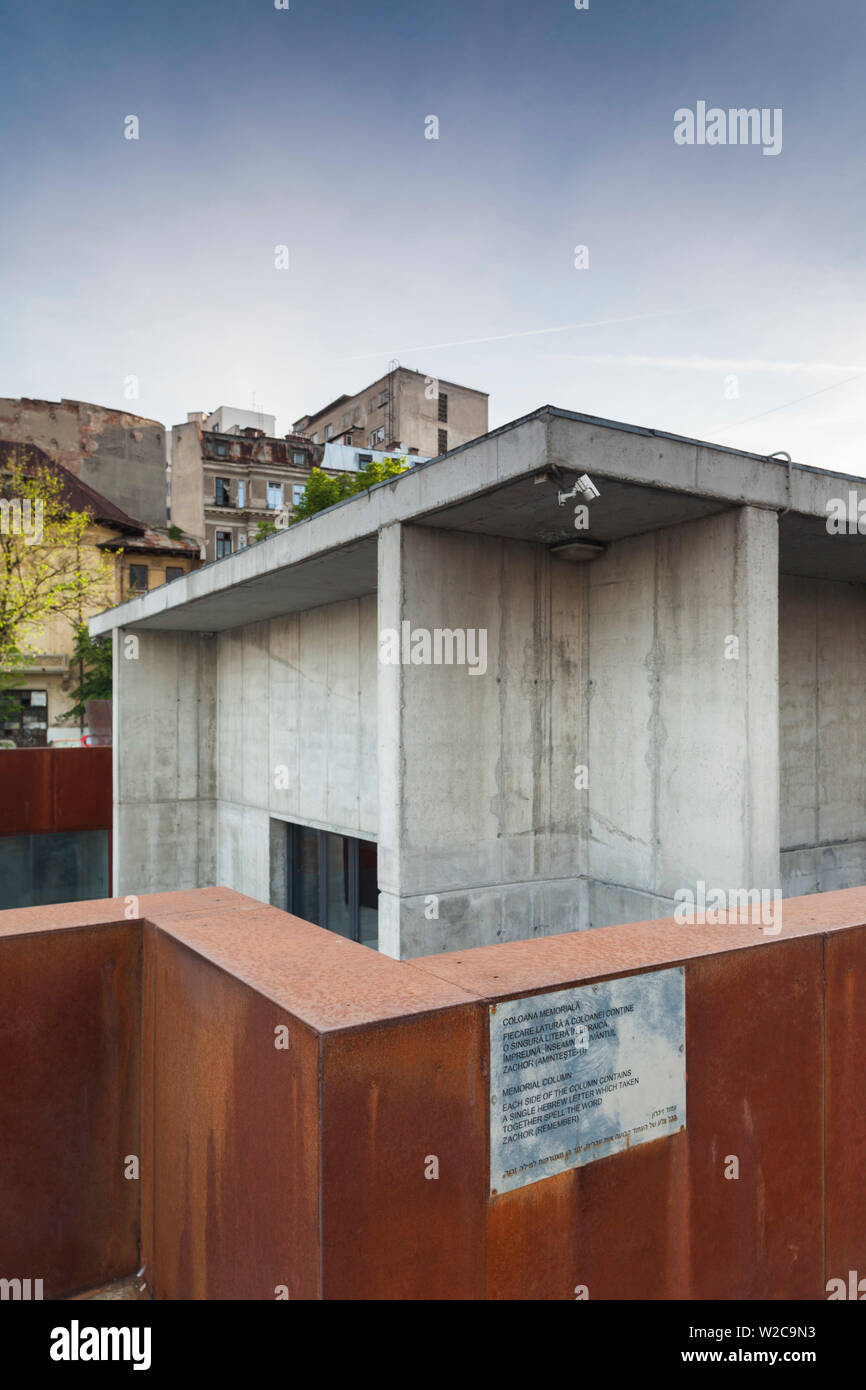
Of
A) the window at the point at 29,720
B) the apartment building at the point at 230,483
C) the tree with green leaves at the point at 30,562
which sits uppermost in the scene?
the apartment building at the point at 230,483

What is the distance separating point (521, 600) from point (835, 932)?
566cm

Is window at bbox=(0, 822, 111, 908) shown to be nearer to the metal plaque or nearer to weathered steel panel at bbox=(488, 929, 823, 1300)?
weathered steel panel at bbox=(488, 929, 823, 1300)

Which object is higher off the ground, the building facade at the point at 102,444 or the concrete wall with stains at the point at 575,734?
the building facade at the point at 102,444

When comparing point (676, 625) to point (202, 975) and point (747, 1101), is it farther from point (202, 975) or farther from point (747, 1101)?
point (202, 975)

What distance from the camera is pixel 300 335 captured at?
1510 cm

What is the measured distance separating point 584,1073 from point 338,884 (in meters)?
11.5

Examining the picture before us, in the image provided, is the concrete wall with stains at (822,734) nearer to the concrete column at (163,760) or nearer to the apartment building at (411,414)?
the concrete column at (163,760)

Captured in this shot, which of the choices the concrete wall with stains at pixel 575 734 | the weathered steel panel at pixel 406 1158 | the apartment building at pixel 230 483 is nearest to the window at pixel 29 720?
the apartment building at pixel 230 483

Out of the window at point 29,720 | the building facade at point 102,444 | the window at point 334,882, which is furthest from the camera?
the building facade at point 102,444

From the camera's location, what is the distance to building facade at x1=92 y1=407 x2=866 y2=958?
23.7 feet

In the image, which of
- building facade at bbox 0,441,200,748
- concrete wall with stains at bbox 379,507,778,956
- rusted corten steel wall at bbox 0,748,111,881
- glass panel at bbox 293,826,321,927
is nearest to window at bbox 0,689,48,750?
building facade at bbox 0,441,200,748

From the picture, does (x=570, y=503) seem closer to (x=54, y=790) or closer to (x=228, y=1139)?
(x=228, y=1139)

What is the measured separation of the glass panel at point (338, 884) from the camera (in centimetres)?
1359

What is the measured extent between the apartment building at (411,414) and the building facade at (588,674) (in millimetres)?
49347
